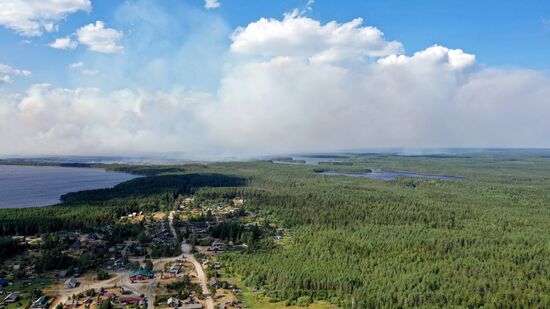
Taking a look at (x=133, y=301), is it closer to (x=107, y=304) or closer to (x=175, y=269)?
(x=107, y=304)

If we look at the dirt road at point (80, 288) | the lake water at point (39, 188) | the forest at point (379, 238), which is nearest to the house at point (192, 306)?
the forest at point (379, 238)

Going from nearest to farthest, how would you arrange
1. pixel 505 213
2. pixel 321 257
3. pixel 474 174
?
pixel 321 257 → pixel 505 213 → pixel 474 174

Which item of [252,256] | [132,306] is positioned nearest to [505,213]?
[252,256]

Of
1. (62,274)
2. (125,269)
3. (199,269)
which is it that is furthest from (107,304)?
(199,269)

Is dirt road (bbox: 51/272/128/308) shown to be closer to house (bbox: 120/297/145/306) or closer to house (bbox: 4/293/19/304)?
house (bbox: 4/293/19/304)

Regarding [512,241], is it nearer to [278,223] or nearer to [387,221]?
[387,221]

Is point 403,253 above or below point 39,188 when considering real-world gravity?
below

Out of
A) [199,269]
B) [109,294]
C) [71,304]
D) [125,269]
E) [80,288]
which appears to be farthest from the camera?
[199,269]

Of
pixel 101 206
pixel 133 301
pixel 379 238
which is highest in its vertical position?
pixel 101 206
